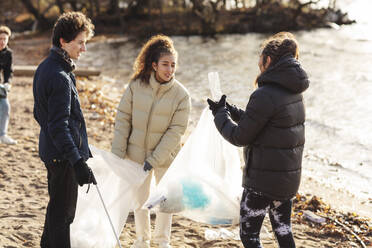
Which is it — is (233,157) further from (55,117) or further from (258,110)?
(55,117)

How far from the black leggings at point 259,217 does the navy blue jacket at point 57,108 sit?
1.10 m

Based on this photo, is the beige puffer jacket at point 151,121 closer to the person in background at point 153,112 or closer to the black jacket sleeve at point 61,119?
the person in background at point 153,112

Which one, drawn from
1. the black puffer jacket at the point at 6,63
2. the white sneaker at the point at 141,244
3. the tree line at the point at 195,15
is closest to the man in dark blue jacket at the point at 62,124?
the white sneaker at the point at 141,244

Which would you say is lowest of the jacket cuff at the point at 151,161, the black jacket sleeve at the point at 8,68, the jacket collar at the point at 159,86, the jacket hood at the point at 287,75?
the jacket cuff at the point at 151,161

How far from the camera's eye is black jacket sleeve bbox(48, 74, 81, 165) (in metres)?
2.81

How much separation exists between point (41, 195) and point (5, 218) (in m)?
0.81

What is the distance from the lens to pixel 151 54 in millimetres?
3578

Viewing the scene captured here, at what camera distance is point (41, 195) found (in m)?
5.12

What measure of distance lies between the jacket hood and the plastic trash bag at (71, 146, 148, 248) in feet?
4.30

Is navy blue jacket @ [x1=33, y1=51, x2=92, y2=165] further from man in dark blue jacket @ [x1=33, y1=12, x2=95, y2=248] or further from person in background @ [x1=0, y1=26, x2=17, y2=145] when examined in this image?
person in background @ [x1=0, y1=26, x2=17, y2=145]

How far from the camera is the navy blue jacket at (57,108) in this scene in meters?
2.81

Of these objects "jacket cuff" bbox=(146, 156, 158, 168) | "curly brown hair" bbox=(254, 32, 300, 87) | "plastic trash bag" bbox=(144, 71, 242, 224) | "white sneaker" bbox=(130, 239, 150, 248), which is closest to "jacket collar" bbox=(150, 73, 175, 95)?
"plastic trash bag" bbox=(144, 71, 242, 224)

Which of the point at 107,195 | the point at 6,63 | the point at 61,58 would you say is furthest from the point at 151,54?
the point at 6,63

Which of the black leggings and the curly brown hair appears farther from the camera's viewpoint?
the black leggings
